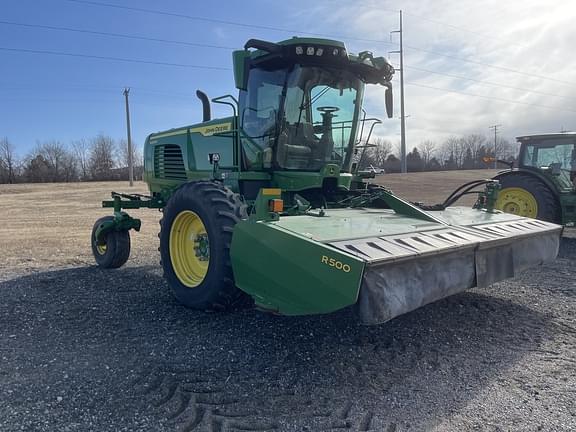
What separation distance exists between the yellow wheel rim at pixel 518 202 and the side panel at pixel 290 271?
285 inches

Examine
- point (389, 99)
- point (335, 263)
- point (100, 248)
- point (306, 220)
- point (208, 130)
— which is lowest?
point (100, 248)

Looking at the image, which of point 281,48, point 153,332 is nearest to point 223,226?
point 153,332

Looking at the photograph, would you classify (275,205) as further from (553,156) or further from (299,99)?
(553,156)

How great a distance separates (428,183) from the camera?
32.7 meters

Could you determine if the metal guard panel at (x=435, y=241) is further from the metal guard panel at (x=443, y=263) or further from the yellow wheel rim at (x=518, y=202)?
A: the yellow wheel rim at (x=518, y=202)

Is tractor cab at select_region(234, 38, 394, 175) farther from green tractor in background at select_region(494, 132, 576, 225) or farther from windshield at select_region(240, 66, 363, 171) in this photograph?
green tractor in background at select_region(494, 132, 576, 225)

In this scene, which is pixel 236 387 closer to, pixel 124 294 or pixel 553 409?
pixel 553 409

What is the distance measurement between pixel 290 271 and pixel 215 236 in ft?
3.11

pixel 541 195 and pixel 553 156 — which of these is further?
pixel 553 156

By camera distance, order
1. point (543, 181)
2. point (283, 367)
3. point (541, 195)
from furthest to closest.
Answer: point (543, 181) < point (541, 195) < point (283, 367)

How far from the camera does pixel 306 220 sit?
153 inches

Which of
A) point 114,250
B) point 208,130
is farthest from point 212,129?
point 114,250

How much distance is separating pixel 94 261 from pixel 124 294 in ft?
8.52

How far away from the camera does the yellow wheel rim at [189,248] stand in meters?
4.57
